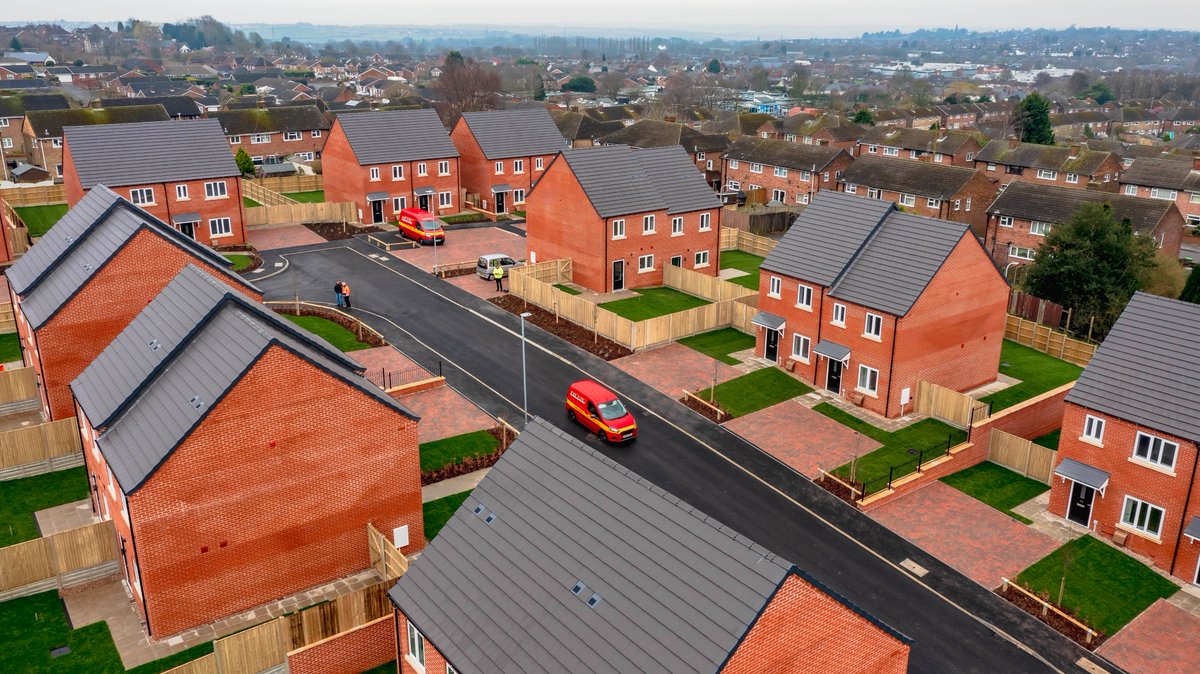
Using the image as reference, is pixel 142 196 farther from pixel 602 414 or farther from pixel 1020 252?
pixel 1020 252

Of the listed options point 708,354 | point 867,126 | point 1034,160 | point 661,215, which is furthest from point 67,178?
point 867,126

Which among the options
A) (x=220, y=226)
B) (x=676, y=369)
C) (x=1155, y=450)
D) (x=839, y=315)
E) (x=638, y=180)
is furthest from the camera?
(x=220, y=226)

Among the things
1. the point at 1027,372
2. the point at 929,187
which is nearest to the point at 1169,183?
the point at 929,187

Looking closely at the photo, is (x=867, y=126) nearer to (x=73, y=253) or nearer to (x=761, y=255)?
(x=761, y=255)

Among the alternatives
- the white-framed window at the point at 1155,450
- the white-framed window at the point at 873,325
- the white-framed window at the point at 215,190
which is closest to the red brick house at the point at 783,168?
the white-framed window at the point at 873,325

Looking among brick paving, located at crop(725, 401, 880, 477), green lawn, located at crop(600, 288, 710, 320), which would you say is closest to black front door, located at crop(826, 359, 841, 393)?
brick paving, located at crop(725, 401, 880, 477)

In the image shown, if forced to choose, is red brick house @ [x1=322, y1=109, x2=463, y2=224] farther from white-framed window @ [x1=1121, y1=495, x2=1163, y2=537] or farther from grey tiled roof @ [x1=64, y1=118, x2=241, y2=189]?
white-framed window @ [x1=1121, y1=495, x2=1163, y2=537]
